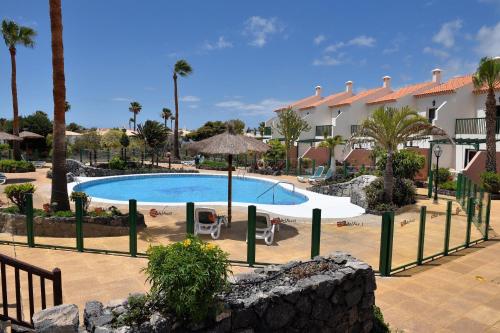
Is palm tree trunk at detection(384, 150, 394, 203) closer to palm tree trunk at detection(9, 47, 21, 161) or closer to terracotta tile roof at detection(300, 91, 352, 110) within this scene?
palm tree trunk at detection(9, 47, 21, 161)

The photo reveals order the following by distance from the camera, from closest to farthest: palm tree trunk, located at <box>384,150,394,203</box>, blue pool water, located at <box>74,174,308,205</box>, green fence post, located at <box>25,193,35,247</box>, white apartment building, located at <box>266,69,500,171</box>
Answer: green fence post, located at <box>25,193,35,247</box>, palm tree trunk, located at <box>384,150,394,203</box>, blue pool water, located at <box>74,174,308,205</box>, white apartment building, located at <box>266,69,500,171</box>

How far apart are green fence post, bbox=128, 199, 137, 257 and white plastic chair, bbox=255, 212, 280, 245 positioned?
3.02 meters

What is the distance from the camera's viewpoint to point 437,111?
1013 inches

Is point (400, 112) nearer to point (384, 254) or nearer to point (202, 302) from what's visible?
point (384, 254)

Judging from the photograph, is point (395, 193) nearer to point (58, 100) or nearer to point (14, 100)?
point (58, 100)

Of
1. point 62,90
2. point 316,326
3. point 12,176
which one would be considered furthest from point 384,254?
point 12,176

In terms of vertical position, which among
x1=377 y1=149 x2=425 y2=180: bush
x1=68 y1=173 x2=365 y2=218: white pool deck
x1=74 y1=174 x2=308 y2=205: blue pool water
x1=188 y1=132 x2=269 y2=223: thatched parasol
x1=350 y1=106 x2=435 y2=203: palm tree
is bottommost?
x1=74 y1=174 x2=308 y2=205: blue pool water

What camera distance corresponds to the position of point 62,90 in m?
10.6

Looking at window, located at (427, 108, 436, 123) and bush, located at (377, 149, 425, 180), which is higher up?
window, located at (427, 108, 436, 123)

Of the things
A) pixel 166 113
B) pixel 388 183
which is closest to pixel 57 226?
pixel 388 183

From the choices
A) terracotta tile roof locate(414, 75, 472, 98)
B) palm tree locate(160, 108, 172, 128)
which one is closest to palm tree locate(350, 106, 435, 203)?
terracotta tile roof locate(414, 75, 472, 98)

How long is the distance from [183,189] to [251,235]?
1520cm

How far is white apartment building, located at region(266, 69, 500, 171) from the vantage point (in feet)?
81.8

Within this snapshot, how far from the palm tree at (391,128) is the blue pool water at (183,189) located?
162 inches
